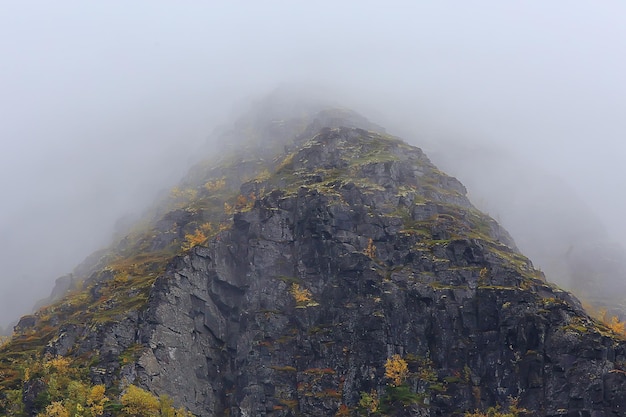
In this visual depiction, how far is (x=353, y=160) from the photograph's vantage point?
635 feet

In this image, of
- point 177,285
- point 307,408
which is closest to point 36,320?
point 177,285

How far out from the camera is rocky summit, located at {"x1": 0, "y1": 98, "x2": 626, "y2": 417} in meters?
123

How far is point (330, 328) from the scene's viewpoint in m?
146

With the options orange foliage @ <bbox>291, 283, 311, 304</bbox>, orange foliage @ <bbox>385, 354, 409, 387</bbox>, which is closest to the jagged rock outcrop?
orange foliage @ <bbox>291, 283, 311, 304</bbox>

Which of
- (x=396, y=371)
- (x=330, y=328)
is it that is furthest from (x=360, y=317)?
(x=396, y=371)

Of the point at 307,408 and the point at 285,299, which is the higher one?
the point at 285,299

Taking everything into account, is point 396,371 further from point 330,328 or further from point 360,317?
point 330,328

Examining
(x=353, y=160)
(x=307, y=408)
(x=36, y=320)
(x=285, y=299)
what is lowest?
(x=36, y=320)

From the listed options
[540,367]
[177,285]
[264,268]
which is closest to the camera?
[540,367]

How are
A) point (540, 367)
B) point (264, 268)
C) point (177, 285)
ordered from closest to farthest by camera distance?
point (540, 367)
point (177, 285)
point (264, 268)

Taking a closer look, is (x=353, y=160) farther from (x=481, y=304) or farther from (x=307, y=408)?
(x=307, y=408)

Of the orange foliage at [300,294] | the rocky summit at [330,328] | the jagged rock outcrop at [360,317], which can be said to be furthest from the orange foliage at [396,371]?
the orange foliage at [300,294]

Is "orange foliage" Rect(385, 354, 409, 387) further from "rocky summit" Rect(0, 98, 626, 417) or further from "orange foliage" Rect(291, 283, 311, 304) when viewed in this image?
"orange foliage" Rect(291, 283, 311, 304)

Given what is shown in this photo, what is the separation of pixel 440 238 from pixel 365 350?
1526 inches
